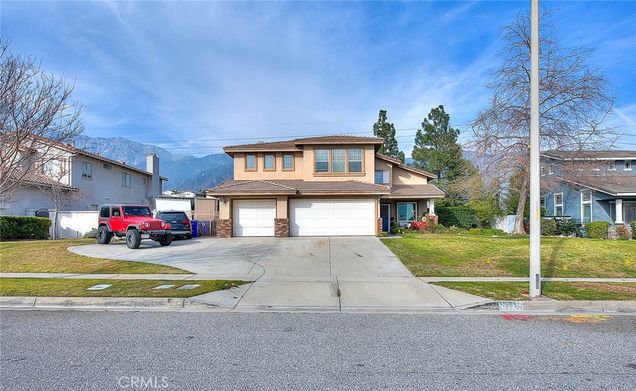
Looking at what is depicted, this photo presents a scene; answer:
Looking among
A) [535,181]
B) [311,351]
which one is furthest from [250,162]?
[311,351]

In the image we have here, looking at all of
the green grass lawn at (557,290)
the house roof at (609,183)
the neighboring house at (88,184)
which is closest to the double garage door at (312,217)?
the neighboring house at (88,184)

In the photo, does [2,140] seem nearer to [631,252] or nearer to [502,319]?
[502,319]

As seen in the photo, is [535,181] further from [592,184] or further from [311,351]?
[592,184]

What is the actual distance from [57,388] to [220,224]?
19.7 m

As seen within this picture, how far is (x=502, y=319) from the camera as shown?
744 centimetres

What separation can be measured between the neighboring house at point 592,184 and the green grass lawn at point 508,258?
7.74 m

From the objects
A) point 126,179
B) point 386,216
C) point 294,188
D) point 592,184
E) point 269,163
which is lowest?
point 386,216

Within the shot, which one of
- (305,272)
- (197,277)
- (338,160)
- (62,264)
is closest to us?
(197,277)

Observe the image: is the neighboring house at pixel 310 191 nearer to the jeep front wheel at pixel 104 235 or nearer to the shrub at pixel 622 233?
the jeep front wheel at pixel 104 235

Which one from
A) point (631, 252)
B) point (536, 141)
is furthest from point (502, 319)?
point (631, 252)

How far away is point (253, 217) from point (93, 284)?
14.3 m

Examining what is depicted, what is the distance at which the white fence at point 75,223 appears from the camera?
26.0m

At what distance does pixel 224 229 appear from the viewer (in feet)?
77.3

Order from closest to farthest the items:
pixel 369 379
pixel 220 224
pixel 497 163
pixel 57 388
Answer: pixel 57 388, pixel 369 379, pixel 220 224, pixel 497 163
